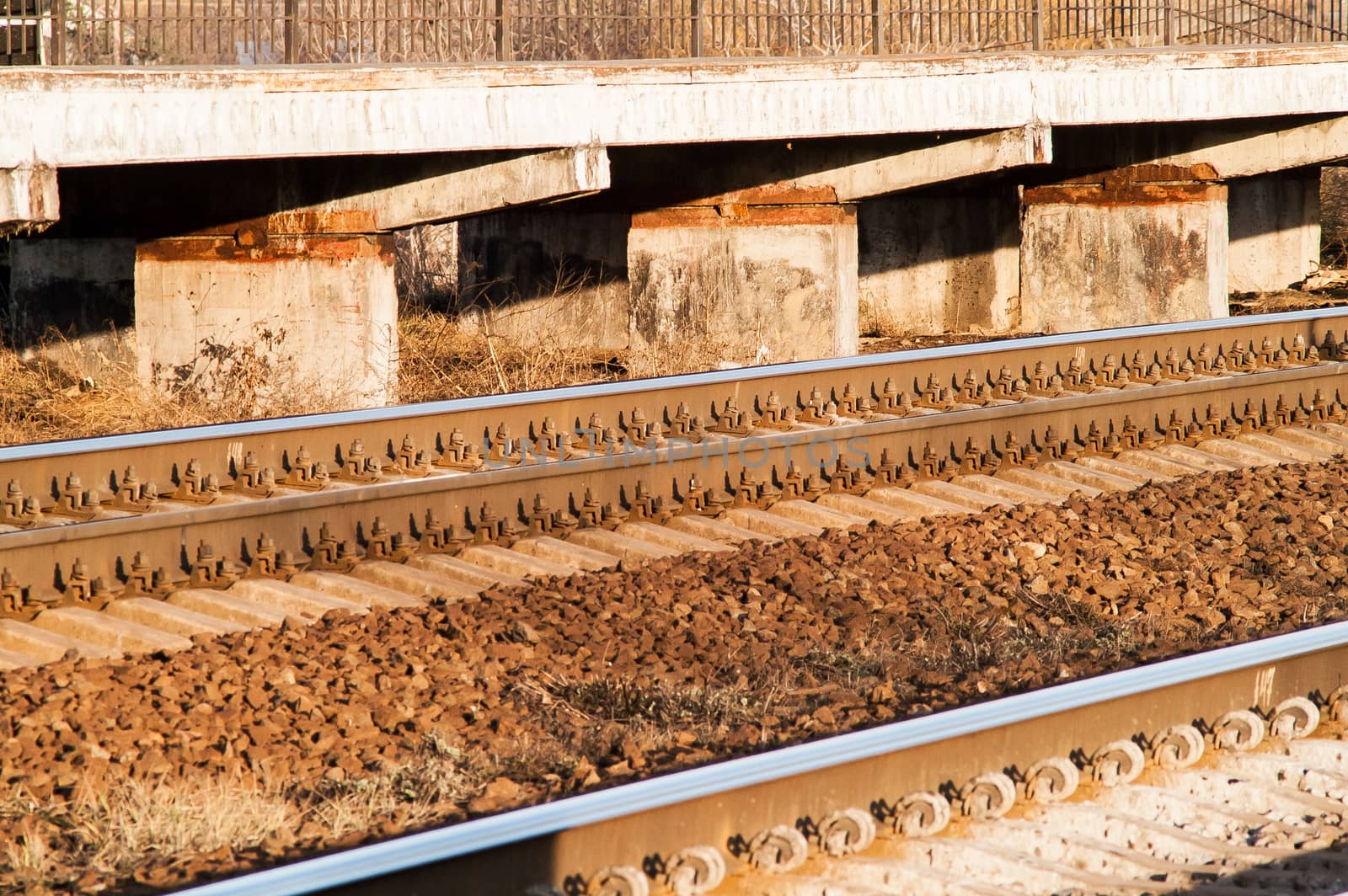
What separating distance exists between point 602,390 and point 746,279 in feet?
18.7

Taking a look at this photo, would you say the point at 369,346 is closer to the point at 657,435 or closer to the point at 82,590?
the point at 657,435

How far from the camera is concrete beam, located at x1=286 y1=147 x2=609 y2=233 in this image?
1109 cm

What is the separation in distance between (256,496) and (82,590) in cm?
109

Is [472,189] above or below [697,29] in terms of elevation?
below

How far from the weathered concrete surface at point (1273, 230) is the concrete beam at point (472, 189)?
35.8ft

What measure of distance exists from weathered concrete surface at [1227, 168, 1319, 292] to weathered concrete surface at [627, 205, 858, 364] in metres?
8.13

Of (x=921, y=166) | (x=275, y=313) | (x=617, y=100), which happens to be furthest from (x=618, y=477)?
(x=921, y=166)

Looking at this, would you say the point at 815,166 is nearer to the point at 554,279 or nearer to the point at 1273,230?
the point at 554,279

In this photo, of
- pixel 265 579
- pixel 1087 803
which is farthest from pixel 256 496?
pixel 1087 803

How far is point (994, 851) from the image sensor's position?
3367 millimetres

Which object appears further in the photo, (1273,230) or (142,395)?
(1273,230)

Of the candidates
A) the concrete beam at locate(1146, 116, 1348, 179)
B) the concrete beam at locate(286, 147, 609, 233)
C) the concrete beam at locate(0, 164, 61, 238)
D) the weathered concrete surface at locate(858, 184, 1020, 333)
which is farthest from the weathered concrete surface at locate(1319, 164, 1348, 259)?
the concrete beam at locate(0, 164, 61, 238)

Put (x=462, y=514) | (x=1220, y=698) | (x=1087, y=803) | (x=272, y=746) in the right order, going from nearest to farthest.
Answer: (x=1087, y=803), (x=1220, y=698), (x=272, y=746), (x=462, y=514)

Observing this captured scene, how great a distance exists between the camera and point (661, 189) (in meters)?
13.3
